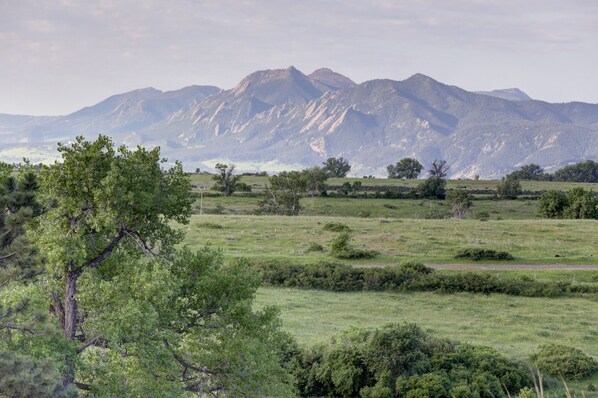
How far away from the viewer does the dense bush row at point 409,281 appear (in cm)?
4753

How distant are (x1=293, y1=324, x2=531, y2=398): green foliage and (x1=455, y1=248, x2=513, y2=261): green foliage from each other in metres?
29.5

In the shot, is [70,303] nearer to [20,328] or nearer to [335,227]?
[20,328]

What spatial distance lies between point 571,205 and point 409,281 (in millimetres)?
58798

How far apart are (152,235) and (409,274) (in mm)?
31185

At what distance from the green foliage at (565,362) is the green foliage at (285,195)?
79.8 metres

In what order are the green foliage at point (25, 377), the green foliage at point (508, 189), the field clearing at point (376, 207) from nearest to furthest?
the green foliage at point (25, 377)
the field clearing at point (376, 207)
the green foliage at point (508, 189)

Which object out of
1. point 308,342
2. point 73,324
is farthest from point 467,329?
point 73,324

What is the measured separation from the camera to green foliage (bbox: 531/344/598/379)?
2873cm

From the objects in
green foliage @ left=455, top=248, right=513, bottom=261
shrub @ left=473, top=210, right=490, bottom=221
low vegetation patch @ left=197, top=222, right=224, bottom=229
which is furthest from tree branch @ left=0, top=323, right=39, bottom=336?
shrub @ left=473, top=210, right=490, bottom=221

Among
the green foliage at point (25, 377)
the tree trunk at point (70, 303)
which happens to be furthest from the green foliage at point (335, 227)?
the green foliage at point (25, 377)

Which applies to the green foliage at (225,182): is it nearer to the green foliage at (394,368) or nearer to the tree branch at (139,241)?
the green foliage at (394,368)

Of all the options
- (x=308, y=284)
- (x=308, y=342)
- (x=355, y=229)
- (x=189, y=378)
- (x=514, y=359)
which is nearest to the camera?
(x=189, y=378)

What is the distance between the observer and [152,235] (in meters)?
20.5

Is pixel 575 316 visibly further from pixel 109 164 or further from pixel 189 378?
pixel 109 164
